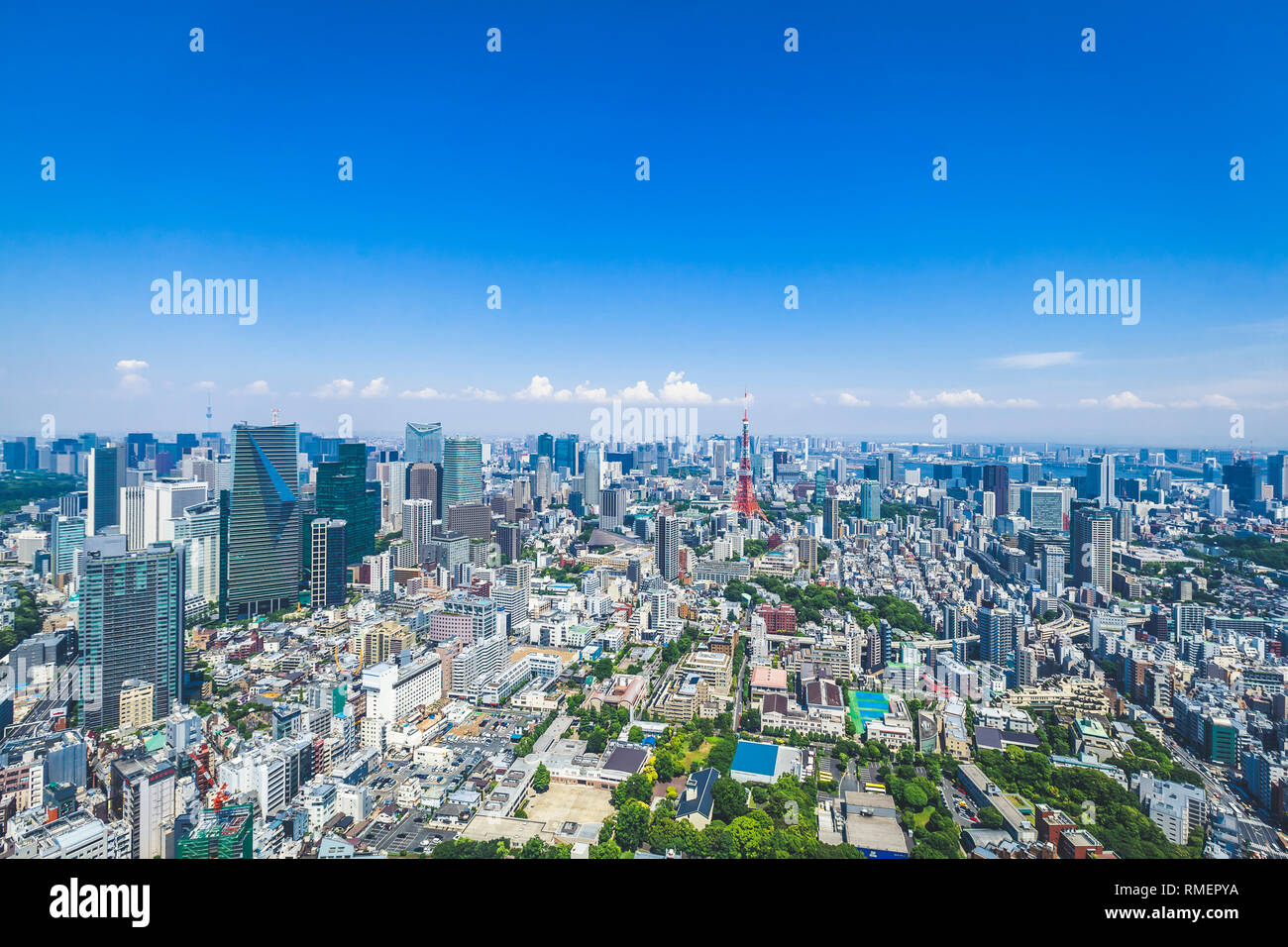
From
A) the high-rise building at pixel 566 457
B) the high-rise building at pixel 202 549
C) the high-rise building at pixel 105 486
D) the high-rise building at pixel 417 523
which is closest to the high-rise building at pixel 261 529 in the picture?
the high-rise building at pixel 202 549

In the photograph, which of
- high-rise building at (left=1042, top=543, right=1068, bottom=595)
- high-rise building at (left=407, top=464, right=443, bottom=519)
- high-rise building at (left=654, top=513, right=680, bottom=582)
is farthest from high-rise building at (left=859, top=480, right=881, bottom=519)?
high-rise building at (left=407, top=464, right=443, bottom=519)

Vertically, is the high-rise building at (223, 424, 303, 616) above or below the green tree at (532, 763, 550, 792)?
above

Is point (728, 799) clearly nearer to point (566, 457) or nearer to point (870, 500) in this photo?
point (870, 500)

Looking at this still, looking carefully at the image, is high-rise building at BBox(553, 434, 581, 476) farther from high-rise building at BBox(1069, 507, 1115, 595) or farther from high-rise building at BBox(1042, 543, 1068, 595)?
high-rise building at BBox(1069, 507, 1115, 595)

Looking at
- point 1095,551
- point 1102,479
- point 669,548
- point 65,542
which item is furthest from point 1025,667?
point 65,542

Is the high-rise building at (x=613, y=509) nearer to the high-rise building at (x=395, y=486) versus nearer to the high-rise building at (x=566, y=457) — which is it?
Result: the high-rise building at (x=566, y=457)
